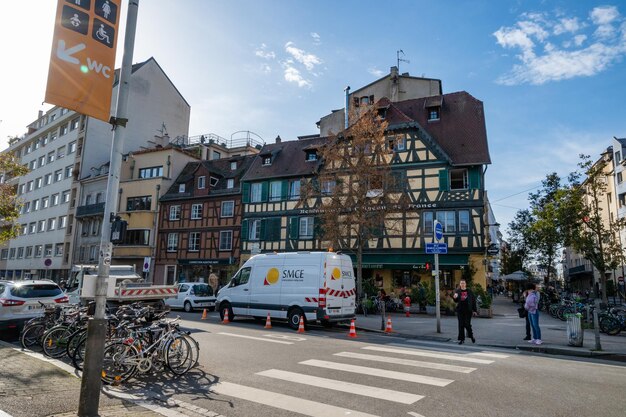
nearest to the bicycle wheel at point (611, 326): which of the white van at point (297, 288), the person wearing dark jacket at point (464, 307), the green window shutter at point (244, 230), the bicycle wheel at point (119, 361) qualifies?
the person wearing dark jacket at point (464, 307)

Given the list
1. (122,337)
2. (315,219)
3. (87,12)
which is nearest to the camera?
(87,12)

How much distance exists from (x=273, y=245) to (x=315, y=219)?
3.91 meters

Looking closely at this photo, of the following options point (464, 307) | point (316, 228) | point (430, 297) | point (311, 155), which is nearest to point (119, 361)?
point (464, 307)

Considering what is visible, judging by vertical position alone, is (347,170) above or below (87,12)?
above

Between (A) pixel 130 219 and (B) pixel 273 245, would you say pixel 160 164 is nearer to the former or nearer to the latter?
(A) pixel 130 219

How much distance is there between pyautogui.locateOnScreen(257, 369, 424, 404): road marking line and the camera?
619 centimetres

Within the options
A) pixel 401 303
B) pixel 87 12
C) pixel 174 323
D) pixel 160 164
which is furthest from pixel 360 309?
pixel 160 164

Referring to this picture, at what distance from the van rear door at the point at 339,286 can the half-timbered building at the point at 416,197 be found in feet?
27.7

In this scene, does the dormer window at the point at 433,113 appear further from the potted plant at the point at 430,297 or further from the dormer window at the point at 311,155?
the potted plant at the point at 430,297

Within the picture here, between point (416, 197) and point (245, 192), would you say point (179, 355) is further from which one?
point (245, 192)

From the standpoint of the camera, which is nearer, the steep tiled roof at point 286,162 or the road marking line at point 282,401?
the road marking line at point 282,401

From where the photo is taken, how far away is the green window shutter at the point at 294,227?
31219 millimetres

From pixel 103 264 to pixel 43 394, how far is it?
7.20 feet

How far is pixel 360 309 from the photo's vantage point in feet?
69.9
